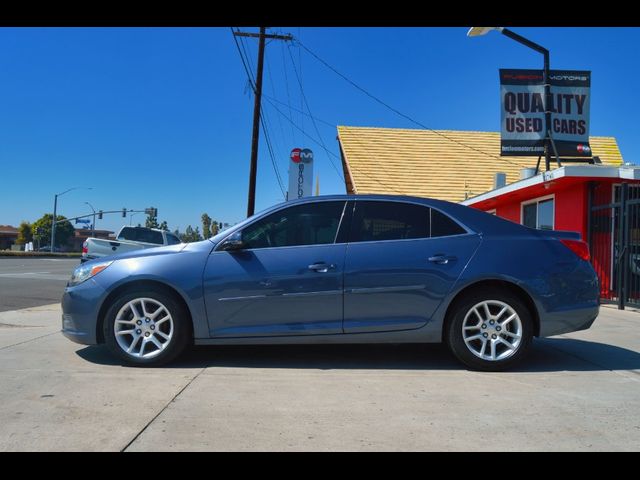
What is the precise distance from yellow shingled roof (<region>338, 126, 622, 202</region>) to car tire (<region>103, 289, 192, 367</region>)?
14420 mm

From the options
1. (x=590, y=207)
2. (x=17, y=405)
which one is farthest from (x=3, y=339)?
(x=590, y=207)

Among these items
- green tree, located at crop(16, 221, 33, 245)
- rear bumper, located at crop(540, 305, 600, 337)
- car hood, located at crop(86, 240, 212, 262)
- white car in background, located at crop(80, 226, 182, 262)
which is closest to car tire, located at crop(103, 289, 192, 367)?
car hood, located at crop(86, 240, 212, 262)

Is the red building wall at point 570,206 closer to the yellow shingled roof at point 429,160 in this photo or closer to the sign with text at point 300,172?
the yellow shingled roof at point 429,160

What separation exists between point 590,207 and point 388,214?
7464mm

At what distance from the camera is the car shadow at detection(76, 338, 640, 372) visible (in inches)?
193

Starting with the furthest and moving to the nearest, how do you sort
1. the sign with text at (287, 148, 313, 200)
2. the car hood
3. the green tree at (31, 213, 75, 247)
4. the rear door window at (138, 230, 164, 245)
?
the green tree at (31, 213, 75, 247), the rear door window at (138, 230, 164, 245), the sign with text at (287, 148, 313, 200), the car hood

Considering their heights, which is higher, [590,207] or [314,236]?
[590,207]

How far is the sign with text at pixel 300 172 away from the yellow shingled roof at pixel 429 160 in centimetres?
249

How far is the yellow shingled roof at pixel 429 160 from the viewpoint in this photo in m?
19.1

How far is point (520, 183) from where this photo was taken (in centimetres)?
1191

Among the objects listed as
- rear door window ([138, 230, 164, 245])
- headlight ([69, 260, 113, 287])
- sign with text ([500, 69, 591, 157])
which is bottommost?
headlight ([69, 260, 113, 287])

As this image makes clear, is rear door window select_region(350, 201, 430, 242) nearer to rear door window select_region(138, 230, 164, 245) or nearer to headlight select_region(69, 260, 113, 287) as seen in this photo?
headlight select_region(69, 260, 113, 287)
